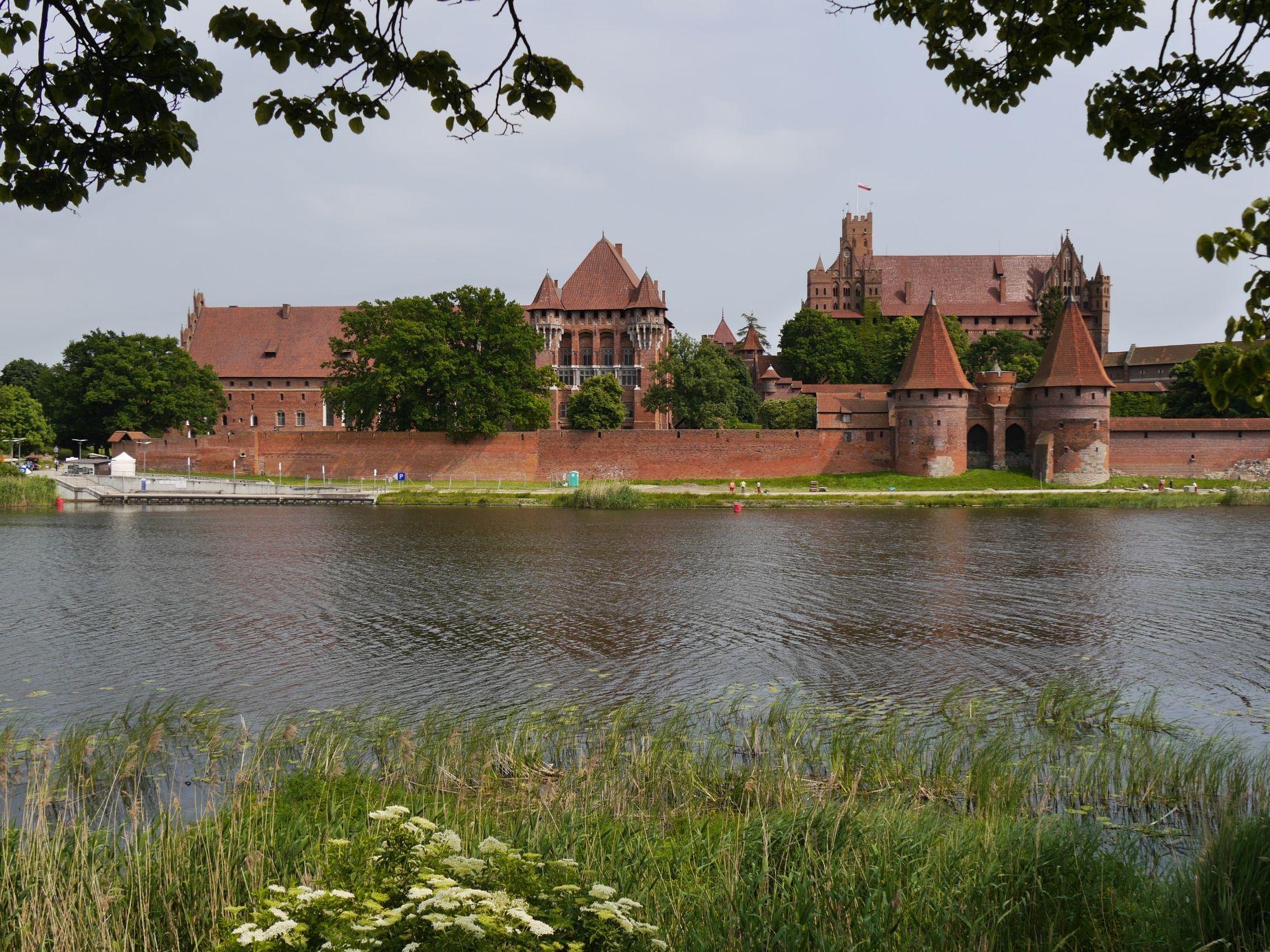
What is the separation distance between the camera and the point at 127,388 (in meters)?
52.8

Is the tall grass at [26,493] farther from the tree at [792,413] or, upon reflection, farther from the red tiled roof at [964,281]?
the red tiled roof at [964,281]

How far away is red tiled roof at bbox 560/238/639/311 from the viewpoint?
67.6 meters

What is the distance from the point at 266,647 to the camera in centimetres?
1217

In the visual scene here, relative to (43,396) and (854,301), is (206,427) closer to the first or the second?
(43,396)

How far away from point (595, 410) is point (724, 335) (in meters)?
28.1

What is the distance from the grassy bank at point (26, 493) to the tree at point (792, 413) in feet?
104

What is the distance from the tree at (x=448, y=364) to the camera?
150 ft

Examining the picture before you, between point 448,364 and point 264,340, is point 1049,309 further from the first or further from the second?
point 264,340

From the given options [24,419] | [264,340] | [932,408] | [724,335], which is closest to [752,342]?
[724,335]

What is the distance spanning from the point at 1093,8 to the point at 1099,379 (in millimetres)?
43014

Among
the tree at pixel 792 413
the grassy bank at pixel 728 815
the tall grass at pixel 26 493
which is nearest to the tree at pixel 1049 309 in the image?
the tree at pixel 792 413

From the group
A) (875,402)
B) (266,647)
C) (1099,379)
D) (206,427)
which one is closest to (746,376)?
(875,402)

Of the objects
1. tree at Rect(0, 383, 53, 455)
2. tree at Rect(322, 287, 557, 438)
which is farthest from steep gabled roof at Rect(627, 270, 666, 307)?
tree at Rect(0, 383, 53, 455)

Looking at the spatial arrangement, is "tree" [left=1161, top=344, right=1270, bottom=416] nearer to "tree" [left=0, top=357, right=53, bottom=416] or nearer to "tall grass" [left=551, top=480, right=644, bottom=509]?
"tall grass" [left=551, top=480, right=644, bottom=509]
